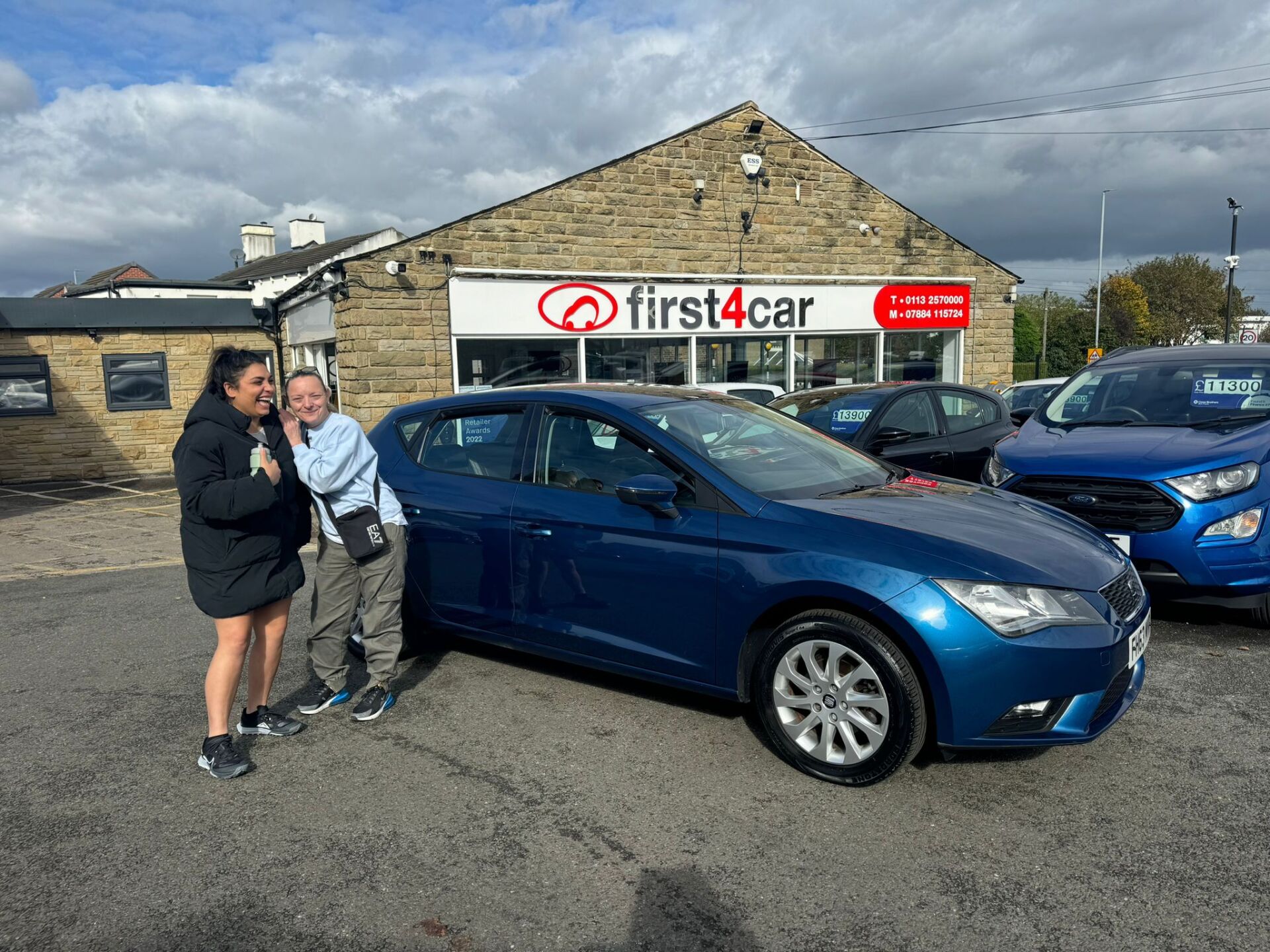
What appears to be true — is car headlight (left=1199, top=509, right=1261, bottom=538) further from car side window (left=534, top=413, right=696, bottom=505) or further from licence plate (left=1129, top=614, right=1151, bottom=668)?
car side window (left=534, top=413, right=696, bottom=505)

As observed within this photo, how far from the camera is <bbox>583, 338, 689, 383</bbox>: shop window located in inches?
588

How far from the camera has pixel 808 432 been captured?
4980 mm

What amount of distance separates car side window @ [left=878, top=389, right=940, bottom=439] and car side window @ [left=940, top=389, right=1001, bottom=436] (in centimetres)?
18

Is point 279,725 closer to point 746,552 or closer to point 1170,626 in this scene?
point 746,552

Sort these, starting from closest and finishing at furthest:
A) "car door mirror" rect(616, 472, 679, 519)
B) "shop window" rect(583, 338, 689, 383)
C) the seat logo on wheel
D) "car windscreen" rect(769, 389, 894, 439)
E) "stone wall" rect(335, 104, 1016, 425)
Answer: "car door mirror" rect(616, 472, 679, 519) < "car windscreen" rect(769, 389, 894, 439) < "stone wall" rect(335, 104, 1016, 425) < the seat logo on wheel < "shop window" rect(583, 338, 689, 383)

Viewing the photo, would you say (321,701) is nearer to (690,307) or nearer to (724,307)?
(690,307)

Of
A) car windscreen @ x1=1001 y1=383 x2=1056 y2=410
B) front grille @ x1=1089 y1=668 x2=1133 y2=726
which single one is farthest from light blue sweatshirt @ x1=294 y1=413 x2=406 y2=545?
car windscreen @ x1=1001 y1=383 x2=1056 y2=410

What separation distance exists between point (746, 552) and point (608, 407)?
1113 mm

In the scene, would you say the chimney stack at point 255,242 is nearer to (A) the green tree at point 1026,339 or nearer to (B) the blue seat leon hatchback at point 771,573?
(B) the blue seat leon hatchback at point 771,573

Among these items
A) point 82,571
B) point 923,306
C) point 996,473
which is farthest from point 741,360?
point 82,571

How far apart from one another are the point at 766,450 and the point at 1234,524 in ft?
9.14

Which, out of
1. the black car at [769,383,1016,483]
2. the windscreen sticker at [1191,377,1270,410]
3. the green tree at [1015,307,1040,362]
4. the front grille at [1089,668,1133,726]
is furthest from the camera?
the green tree at [1015,307,1040,362]

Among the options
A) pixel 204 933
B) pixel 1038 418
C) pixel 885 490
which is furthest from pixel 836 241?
pixel 204 933

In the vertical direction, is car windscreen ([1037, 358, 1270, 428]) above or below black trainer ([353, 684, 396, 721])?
above
